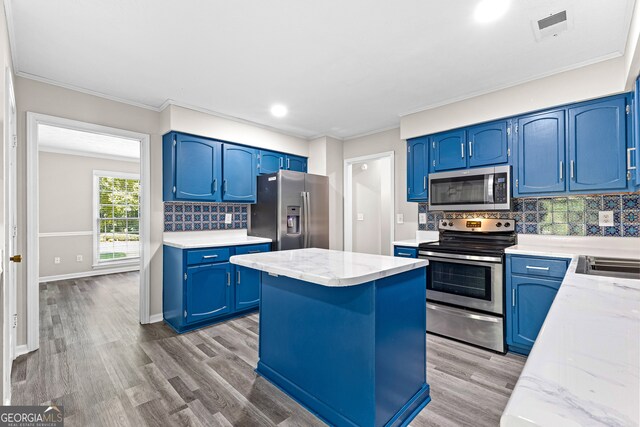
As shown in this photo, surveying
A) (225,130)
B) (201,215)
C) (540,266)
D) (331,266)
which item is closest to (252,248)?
(201,215)

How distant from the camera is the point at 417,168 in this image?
3.54m

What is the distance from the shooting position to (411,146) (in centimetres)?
362

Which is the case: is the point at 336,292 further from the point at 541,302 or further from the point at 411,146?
the point at 411,146

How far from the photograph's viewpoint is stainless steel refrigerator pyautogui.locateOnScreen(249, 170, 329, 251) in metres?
3.79

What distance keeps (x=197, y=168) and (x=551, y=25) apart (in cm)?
338

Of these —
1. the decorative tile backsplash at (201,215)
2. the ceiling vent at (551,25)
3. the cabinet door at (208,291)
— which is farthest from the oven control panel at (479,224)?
the decorative tile backsplash at (201,215)

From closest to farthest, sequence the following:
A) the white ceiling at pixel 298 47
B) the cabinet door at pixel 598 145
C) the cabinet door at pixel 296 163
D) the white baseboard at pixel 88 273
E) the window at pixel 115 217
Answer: the white ceiling at pixel 298 47, the cabinet door at pixel 598 145, the cabinet door at pixel 296 163, the white baseboard at pixel 88 273, the window at pixel 115 217

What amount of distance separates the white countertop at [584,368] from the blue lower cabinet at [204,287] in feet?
9.89

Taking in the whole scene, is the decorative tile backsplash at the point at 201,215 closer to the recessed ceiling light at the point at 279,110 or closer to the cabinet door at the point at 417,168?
the recessed ceiling light at the point at 279,110

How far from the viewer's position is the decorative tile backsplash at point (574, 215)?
252cm

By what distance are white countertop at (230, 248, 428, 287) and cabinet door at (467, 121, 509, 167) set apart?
1735 millimetres

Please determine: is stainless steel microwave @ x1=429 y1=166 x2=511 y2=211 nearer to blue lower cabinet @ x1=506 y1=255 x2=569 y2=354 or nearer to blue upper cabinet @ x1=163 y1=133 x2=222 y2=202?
blue lower cabinet @ x1=506 y1=255 x2=569 y2=354

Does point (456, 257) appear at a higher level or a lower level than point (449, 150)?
lower

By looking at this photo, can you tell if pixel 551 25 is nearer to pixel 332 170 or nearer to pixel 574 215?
pixel 574 215
